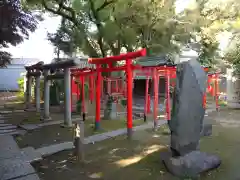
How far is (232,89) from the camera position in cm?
1584

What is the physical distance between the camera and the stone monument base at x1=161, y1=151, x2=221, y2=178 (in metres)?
4.30

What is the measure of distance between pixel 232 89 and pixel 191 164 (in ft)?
42.6

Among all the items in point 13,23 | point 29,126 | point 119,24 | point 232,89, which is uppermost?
point 119,24

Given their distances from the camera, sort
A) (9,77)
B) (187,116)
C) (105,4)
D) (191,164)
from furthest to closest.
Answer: (9,77) → (105,4) → (187,116) → (191,164)

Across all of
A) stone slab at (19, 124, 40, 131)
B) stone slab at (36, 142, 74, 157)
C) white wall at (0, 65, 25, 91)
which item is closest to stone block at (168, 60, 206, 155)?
stone slab at (36, 142, 74, 157)

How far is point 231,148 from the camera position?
5852 mm

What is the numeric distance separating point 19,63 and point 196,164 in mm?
32134

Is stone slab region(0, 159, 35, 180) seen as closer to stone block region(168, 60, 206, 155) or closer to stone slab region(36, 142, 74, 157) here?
stone slab region(36, 142, 74, 157)

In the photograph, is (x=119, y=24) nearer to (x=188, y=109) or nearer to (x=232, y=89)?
(x=232, y=89)

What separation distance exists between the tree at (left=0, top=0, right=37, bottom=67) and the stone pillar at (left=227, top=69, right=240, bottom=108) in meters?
12.2

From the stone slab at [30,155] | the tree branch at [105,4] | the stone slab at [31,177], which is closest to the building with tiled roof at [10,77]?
the tree branch at [105,4]

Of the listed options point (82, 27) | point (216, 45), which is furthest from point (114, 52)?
point (216, 45)

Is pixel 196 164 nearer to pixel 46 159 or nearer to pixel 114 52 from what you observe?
pixel 46 159

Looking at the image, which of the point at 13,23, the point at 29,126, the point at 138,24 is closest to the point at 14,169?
the point at 29,126
